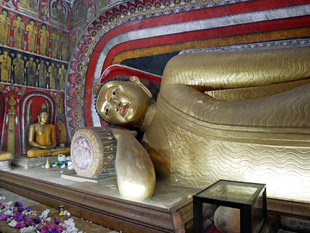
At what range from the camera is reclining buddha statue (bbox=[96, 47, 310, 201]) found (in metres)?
1.48

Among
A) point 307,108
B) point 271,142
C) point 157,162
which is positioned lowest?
point 157,162

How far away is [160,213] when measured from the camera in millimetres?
1353

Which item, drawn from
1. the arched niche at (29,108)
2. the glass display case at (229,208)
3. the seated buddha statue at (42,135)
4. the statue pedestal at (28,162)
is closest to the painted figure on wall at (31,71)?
the arched niche at (29,108)

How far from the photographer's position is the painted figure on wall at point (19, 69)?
372 centimetres

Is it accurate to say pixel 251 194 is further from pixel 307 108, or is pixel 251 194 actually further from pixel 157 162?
pixel 157 162

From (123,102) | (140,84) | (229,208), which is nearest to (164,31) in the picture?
(140,84)

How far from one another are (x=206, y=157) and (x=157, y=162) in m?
0.46

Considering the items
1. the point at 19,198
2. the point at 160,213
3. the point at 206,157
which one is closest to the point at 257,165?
the point at 206,157

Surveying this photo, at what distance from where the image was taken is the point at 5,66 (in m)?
3.59

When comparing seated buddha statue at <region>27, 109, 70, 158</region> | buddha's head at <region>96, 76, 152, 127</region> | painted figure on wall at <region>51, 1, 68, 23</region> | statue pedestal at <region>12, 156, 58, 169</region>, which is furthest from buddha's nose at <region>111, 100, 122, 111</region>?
painted figure on wall at <region>51, 1, 68, 23</region>

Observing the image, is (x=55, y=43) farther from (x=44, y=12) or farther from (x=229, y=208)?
(x=229, y=208)

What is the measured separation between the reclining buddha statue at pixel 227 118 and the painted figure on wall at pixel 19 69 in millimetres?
2122

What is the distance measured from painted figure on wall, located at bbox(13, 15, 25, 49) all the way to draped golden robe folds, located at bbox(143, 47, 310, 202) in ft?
9.28

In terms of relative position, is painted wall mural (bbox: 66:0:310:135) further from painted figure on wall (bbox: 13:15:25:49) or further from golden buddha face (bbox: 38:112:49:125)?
painted figure on wall (bbox: 13:15:25:49)
